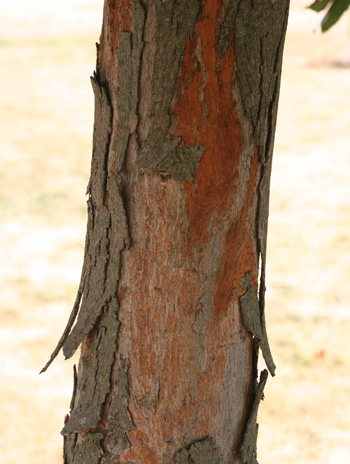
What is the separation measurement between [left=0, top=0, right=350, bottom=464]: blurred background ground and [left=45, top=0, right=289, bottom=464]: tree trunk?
159 centimetres

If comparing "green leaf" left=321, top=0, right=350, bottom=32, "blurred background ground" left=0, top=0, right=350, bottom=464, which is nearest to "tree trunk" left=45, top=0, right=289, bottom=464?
"green leaf" left=321, top=0, right=350, bottom=32

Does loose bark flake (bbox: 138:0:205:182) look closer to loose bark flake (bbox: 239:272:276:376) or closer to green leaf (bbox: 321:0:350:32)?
loose bark flake (bbox: 239:272:276:376)

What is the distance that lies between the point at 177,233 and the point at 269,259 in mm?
3541

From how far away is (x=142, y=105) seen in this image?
55.6 inches

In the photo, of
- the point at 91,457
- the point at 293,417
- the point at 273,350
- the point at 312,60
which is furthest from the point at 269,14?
the point at 312,60

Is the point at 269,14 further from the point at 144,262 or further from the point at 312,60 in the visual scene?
the point at 312,60

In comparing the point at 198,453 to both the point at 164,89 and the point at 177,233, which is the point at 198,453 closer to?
the point at 177,233

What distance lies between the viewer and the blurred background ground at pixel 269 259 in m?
3.25

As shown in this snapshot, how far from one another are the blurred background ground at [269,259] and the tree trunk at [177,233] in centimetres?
159

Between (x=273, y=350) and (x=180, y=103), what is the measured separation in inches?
104

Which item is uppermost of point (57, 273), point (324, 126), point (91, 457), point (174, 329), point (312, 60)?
point (312, 60)

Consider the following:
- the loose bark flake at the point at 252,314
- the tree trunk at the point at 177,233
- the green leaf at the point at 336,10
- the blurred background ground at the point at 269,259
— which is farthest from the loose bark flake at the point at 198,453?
the blurred background ground at the point at 269,259

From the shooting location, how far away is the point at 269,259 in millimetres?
4922

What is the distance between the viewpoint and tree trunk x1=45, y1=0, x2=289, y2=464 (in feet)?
4.52
